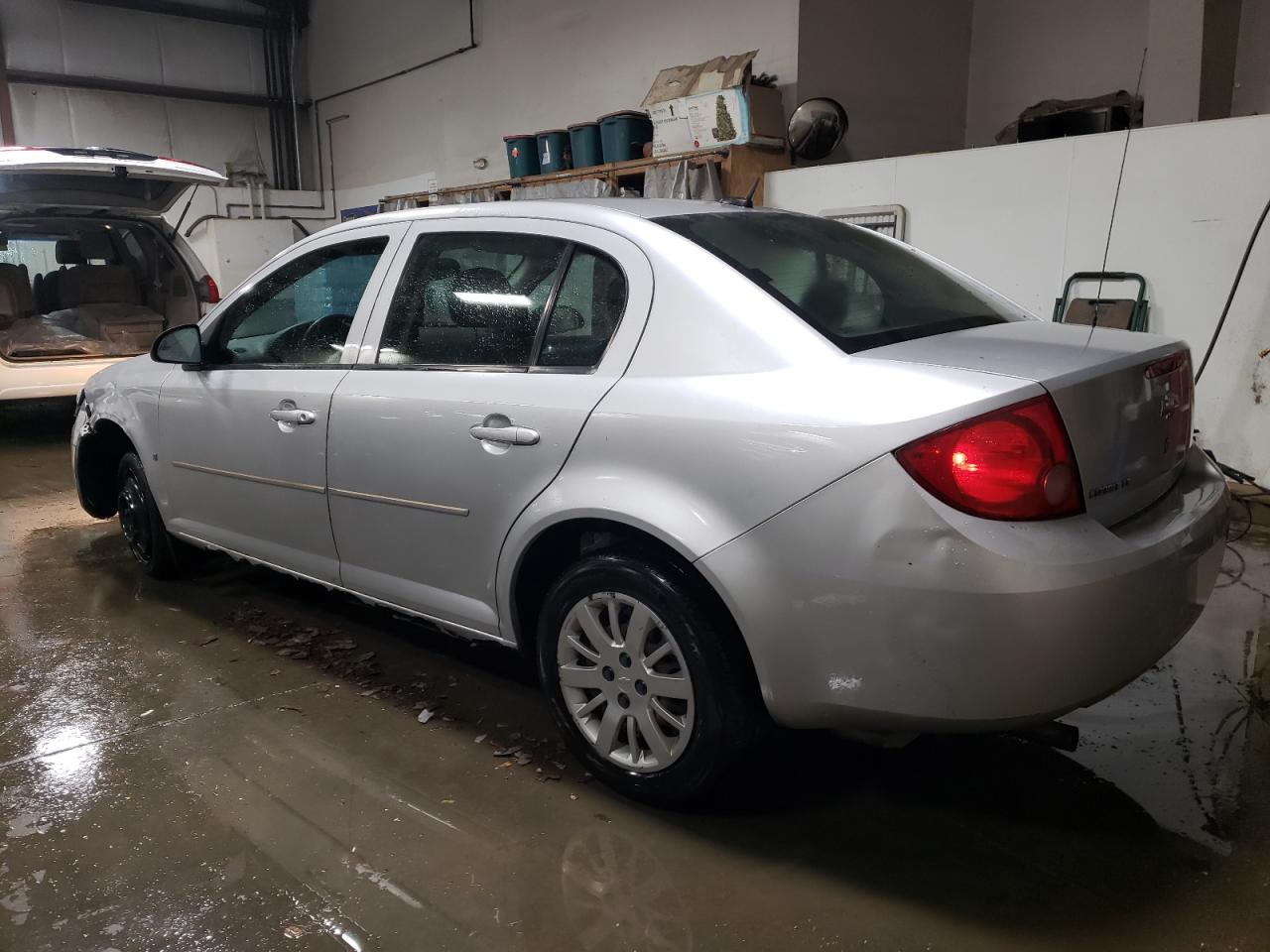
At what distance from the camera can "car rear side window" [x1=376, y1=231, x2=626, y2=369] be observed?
7.02ft

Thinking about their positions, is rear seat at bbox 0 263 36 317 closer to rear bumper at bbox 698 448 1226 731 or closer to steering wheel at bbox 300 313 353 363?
steering wheel at bbox 300 313 353 363

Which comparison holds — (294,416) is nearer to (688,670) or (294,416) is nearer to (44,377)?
(688,670)

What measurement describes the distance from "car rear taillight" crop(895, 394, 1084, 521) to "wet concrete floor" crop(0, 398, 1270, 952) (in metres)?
0.79

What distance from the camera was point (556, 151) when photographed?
758cm

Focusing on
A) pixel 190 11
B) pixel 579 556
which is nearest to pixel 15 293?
pixel 579 556

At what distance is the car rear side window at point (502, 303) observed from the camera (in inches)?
84.2

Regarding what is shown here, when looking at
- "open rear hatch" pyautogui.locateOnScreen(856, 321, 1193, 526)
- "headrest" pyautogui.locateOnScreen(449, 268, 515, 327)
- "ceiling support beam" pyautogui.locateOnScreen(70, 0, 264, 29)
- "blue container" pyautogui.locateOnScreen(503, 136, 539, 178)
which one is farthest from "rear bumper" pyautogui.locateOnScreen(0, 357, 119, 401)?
"ceiling support beam" pyautogui.locateOnScreen(70, 0, 264, 29)

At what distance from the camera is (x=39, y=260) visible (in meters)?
10.8

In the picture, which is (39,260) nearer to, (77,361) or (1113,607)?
(77,361)

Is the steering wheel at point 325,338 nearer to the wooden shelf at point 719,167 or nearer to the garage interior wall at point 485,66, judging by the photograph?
the wooden shelf at point 719,167

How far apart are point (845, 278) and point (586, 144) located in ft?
18.2

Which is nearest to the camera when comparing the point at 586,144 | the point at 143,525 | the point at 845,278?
the point at 845,278

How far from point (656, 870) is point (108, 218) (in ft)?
20.9

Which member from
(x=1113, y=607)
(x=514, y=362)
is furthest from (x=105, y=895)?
(x=1113, y=607)
